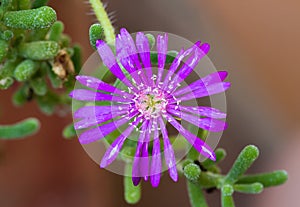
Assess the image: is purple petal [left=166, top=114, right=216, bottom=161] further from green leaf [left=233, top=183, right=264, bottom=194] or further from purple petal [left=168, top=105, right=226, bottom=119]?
green leaf [left=233, top=183, right=264, bottom=194]

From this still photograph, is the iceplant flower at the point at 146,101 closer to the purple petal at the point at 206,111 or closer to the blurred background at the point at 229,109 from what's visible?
the purple petal at the point at 206,111

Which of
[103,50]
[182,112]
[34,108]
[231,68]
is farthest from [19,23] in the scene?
[231,68]

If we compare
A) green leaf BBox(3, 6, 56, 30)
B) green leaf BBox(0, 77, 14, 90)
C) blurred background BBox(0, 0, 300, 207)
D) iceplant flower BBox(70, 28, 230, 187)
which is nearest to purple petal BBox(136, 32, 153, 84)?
iceplant flower BBox(70, 28, 230, 187)

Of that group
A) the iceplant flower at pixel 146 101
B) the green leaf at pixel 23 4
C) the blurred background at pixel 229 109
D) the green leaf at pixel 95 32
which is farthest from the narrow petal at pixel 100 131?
the blurred background at pixel 229 109

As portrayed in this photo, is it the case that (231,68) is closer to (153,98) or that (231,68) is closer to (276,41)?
(276,41)

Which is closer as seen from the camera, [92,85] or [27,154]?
[92,85]

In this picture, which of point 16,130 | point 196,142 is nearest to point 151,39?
point 196,142
